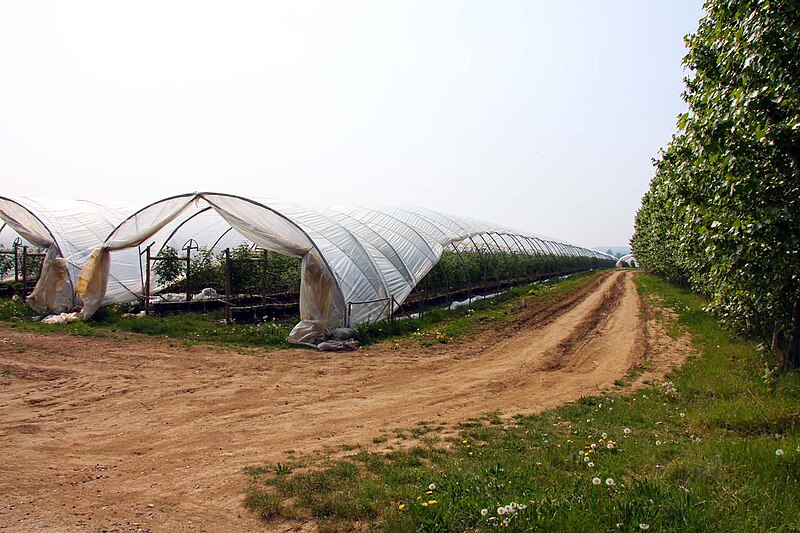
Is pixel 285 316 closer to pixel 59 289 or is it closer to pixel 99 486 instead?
pixel 59 289

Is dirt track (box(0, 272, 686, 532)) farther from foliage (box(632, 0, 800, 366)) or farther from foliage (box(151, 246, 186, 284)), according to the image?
foliage (box(151, 246, 186, 284))

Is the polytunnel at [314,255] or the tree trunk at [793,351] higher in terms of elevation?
the polytunnel at [314,255]

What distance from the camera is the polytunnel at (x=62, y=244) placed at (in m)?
16.0

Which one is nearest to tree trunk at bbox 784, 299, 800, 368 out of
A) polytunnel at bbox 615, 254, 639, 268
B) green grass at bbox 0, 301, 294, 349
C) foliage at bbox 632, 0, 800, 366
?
foliage at bbox 632, 0, 800, 366

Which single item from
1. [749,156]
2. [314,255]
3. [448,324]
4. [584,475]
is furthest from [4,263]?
[749,156]

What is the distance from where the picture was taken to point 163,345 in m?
11.8

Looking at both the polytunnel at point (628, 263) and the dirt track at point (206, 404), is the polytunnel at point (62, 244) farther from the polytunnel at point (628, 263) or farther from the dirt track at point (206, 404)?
the polytunnel at point (628, 263)

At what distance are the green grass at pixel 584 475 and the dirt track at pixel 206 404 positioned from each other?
65 cm

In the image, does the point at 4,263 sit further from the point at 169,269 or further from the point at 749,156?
the point at 749,156

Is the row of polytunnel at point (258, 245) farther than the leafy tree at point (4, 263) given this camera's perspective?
No

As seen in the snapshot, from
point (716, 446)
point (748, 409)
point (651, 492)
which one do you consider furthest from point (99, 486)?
point (748, 409)

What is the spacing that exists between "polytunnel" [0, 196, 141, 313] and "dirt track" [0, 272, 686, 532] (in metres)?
Result: 3.30

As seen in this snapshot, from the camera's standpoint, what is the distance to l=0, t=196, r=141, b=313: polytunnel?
15967 millimetres

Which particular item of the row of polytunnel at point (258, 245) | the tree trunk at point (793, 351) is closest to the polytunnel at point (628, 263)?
the row of polytunnel at point (258, 245)
